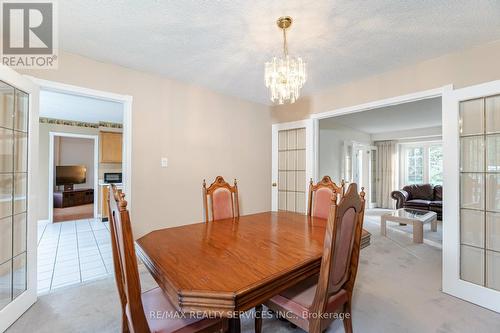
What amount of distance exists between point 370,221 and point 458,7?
186 inches

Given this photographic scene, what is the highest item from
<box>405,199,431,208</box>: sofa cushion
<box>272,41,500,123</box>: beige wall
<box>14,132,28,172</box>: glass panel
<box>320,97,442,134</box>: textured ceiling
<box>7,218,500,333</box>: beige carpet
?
<box>320,97,442,134</box>: textured ceiling

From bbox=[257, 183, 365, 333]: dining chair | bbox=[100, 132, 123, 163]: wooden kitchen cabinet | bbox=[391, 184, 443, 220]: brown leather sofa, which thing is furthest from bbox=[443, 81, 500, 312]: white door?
bbox=[100, 132, 123, 163]: wooden kitchen cabinet

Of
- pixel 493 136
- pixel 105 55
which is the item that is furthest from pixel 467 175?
pixel 105 55

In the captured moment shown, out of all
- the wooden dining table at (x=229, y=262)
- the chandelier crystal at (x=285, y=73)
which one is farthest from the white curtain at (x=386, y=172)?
the chandelier crystal at (x=285, y=73)

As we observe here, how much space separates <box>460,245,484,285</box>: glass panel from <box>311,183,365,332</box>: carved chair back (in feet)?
5.50

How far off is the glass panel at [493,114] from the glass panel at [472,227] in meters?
0.78

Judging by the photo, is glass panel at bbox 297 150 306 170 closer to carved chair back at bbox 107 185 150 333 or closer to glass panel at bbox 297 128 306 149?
glass panel at bbox 297 128 306 149

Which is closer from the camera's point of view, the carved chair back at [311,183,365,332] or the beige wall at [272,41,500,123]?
the carved chair back at [311,183,365,332]

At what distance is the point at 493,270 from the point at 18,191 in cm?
428

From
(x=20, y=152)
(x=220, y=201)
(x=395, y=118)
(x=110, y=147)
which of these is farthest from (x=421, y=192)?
(x=110, y=147)

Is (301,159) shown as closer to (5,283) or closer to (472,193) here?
(472,193)

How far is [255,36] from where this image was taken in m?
2.03

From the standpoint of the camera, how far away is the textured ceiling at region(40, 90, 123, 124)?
3932 millimetres

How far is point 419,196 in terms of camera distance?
5.93 metres
